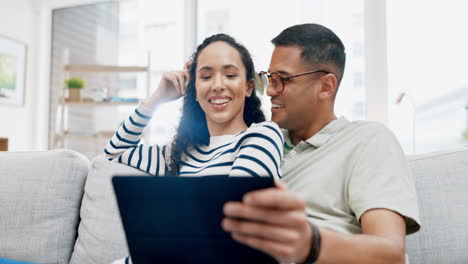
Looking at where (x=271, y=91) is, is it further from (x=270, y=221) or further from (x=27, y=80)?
(x=27, y=80)

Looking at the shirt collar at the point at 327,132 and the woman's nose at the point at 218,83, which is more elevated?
the woman's nose at the point at 218,83

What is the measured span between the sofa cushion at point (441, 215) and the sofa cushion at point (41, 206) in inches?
42.6

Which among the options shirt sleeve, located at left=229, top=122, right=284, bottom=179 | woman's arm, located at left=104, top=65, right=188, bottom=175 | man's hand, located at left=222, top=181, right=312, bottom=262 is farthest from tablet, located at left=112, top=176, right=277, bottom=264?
woman's arm, located at left=104, top=65, right=188, bottom=175

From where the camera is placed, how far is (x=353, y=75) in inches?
110

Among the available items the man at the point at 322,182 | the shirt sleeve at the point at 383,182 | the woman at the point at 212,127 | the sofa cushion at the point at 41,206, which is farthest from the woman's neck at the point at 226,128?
the sofa cushion at the point at 41,206

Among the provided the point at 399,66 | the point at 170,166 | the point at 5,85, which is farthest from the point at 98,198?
the point at 5,85

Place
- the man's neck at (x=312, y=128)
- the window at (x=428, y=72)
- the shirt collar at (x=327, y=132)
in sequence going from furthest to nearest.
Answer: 1. the window at (x=428, y=72)
2. the man's neck at (x=312, y=128)
3. the shirt collar at (x=327, y=132)

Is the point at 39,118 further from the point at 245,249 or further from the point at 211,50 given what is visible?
the point at 245,249

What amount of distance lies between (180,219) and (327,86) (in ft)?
2.51

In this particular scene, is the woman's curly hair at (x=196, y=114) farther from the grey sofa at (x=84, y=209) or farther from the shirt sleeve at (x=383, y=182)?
the shirt sleeve at (x=383, y=182)

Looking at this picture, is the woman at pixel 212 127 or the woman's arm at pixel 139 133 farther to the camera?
the woman's arm at pixel 139 133

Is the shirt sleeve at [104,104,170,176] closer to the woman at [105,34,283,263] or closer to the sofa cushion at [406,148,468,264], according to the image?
the woman at [105,34,283,263]

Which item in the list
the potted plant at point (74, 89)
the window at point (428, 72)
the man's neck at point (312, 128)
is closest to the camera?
the man's neck at point (312, 128)

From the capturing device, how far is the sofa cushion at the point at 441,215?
44.2 inches
